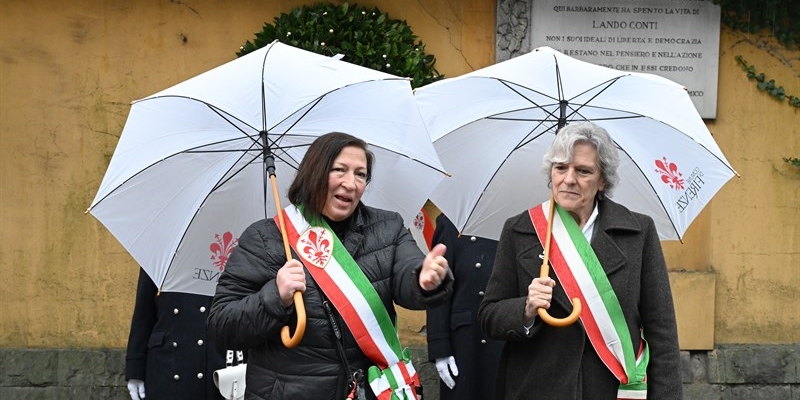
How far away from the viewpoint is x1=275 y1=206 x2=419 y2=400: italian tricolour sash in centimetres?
384

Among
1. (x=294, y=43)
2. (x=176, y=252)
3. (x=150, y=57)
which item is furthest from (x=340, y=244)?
(x=150, y=57)

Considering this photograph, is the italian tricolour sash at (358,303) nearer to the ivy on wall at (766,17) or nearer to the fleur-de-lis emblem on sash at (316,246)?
the fleur-de-lis emblem on sash at (316,246)

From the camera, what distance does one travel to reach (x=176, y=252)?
439 centimetres

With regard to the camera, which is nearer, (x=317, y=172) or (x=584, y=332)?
(x=317, y=172)

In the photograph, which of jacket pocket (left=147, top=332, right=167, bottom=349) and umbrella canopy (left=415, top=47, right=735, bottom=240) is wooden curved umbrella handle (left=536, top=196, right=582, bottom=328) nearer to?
umbrella canopy (left=415, top=47, right=735, bottom=240)

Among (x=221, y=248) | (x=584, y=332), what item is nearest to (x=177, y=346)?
(x=221, y=248)

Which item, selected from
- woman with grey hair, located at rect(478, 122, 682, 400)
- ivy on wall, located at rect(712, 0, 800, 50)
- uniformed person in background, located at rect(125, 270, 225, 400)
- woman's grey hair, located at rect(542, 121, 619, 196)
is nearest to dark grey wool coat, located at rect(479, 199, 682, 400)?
woman with grey hair, located at rect(478, 122, 682, 400)

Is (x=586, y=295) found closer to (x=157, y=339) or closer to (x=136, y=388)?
(x=157, y=339)

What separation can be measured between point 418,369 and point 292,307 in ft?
13.4

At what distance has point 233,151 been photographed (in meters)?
4.44

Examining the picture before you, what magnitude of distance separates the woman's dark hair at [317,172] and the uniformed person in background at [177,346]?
1.92 meters

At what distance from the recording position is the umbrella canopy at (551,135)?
186 inches

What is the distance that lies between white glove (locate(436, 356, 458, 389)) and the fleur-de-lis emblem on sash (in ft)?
6.63

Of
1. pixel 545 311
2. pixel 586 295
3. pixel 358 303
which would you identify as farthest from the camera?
pixel 586 295
